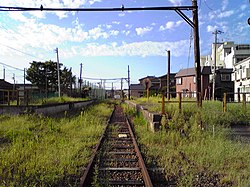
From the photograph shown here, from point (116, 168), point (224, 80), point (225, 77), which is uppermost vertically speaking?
point (225, 77)

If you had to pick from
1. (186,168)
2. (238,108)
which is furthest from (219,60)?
(186,168)

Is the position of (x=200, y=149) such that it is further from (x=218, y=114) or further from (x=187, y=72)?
(x=187, y=72)

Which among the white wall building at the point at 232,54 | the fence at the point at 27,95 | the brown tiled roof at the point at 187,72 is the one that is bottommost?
the fence at the point at 27,95

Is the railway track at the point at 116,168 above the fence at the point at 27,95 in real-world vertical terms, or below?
below

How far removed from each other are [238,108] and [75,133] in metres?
6.46

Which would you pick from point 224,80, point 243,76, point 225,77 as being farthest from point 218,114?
point 225,77

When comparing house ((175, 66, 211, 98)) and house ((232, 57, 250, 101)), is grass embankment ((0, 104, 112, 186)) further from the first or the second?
house ((175, 66, 211, 98))

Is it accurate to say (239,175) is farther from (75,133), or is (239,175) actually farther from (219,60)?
(219,60)

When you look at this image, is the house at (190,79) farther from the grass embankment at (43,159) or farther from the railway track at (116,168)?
the railway track at (116,168)

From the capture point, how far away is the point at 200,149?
672cm

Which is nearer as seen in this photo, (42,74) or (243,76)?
(243,76)

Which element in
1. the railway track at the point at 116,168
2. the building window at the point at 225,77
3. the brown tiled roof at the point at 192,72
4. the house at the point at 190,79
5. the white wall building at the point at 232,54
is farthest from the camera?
the white wall building at the point at 232,54

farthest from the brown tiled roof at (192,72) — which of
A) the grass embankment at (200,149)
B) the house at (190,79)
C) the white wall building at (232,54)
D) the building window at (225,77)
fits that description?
the grass embankment at (200,149)

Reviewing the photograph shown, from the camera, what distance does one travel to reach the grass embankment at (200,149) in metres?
4.96
